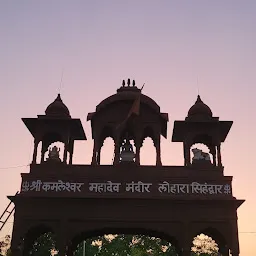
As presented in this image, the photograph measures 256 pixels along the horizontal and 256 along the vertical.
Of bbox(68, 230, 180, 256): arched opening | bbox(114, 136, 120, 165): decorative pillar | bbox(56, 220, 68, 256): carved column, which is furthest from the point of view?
bbox(68, 230, 180, 256): arched opening

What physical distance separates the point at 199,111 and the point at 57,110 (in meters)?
5.26

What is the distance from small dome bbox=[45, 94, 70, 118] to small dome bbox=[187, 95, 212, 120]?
4.60 m

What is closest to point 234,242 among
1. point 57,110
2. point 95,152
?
point 95,152

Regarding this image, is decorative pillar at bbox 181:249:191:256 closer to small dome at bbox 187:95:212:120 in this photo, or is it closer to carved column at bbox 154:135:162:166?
carved column at bbox 154:135:162:166

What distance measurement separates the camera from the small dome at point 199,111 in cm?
1511

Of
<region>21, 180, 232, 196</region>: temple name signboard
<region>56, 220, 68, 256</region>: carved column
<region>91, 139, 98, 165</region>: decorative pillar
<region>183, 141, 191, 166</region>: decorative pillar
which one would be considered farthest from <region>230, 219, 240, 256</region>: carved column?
<region>56, 220, 68, 256</region>: carved column

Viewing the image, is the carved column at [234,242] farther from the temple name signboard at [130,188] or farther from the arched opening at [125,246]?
the arched opening at [125,246]

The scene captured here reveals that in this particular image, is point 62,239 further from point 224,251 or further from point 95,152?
point 224,251

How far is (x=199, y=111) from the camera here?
15.2m

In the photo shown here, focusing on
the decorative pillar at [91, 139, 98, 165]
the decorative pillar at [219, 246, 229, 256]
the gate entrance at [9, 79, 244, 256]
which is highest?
the decorative pillar at [91, 139, 98, 165]

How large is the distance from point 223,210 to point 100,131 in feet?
16.9

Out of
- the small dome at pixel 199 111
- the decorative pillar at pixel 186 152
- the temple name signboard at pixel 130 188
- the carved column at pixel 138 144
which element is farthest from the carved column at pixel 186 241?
the small dome at pixel 199 111

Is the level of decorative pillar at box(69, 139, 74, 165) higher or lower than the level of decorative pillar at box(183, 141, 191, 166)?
higher

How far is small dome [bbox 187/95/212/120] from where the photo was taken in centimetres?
1511
